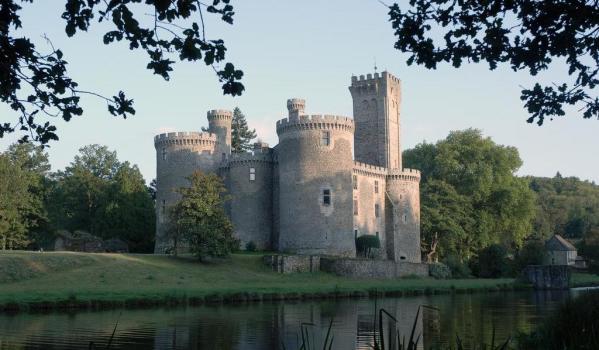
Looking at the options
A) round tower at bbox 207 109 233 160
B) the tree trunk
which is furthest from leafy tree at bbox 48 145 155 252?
the tree trunk

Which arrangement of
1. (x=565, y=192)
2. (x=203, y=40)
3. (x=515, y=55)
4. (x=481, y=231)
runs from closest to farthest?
(x=203, y=40), (x=515, y=55), (x=481, y=231), (x=565, y=192)

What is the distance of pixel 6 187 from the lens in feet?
145

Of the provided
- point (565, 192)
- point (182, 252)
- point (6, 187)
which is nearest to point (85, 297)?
point (182, 252)

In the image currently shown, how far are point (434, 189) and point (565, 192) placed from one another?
197 ft

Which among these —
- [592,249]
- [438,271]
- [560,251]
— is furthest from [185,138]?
[560,251]

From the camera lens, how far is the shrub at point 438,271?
1753 inches

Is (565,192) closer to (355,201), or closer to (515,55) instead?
(355,201)

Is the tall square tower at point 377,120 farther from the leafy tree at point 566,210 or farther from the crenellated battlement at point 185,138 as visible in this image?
the leafy tree at point 566,210

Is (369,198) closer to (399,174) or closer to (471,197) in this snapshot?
(399,174)

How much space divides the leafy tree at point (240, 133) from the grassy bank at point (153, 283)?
1360 inches

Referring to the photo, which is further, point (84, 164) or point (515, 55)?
point (84, 164)

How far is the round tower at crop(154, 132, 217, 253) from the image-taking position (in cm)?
4534

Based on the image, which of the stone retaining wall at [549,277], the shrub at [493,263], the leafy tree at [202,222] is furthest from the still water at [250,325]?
the shrub at [493,263]

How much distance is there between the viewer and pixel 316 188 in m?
42.1
